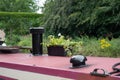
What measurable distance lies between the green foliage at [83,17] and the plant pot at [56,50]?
5837mm

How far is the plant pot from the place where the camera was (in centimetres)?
277

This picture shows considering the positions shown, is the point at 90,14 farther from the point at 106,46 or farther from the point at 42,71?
the point at 42,71

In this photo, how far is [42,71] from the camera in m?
2.04

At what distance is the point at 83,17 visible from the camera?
9.63 m

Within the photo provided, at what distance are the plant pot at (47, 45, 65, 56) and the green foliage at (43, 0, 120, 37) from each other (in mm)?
5837

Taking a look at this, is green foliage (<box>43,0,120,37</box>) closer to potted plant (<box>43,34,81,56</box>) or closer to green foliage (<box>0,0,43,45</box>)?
green foliage (<box>0,0,43,45</box>)

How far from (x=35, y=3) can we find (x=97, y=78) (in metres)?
16.5

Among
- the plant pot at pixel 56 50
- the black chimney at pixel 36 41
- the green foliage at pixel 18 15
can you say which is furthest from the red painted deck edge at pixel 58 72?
the green foliage at pixel 18 15

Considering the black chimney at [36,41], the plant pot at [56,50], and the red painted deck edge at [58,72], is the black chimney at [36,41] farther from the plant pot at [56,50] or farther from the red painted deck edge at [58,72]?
the red painted deck edge at [58,72]

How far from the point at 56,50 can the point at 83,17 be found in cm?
690

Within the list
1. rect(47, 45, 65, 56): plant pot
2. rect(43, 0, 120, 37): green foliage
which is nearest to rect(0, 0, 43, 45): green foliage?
rect(43, 0, 120, 37): green foliage

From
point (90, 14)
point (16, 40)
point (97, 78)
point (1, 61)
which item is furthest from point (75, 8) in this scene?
point (97, 78)

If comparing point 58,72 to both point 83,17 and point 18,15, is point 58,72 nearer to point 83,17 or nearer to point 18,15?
point 83,17

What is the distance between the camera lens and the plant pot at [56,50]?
9.07 ft
